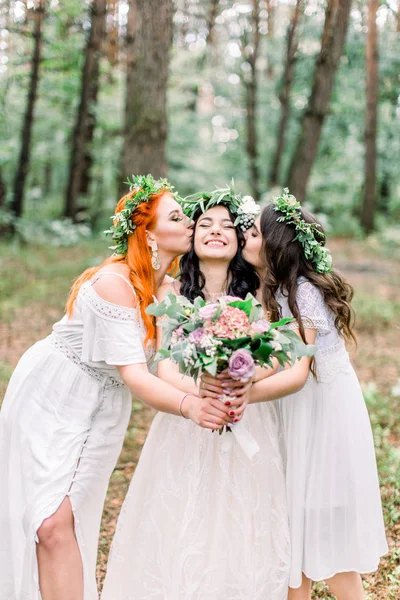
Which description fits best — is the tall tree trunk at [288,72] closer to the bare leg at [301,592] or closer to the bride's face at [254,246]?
the bride's face at [254,246]

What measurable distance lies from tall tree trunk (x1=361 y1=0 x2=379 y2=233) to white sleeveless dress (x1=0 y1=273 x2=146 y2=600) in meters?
15.6

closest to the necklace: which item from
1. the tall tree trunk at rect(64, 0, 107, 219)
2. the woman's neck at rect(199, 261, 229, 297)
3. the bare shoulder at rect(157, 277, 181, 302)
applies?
the woman's neck at rect(199, 261, 229, 297)

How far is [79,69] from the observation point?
53.8 ft

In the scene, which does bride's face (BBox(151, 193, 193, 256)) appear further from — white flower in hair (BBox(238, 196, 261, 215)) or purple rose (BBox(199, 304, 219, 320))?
purple rose (BBox(199, 304, 219, 320))

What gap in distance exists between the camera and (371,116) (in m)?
18.0

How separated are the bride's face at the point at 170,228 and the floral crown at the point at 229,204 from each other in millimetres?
128

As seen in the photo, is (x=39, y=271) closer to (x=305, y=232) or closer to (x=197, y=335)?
(x=305, y=232)

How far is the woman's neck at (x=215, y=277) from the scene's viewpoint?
338 centimetres

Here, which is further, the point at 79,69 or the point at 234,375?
the point at 79,69

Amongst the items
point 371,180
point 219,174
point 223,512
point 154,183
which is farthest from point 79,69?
point 223,512

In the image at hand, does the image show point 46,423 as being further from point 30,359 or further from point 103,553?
point 103,553

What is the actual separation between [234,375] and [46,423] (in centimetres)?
110

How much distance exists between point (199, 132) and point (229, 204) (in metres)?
17.3

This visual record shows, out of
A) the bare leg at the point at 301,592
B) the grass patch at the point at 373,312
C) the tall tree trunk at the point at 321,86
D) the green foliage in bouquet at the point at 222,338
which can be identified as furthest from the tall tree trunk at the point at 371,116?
the bare leg at the point at 301,592
